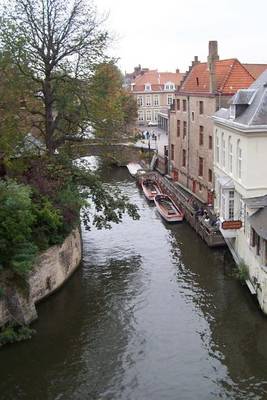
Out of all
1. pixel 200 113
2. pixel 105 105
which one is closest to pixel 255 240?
pixel 105 105

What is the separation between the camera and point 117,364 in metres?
17.7

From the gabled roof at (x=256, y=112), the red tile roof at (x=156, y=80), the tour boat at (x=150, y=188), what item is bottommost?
the tour boat at (x=150, y=188)

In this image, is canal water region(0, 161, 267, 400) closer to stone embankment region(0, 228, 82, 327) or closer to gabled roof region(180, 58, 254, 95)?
stone embankment region(0, 228, 82, 327)

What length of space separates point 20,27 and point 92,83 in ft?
15.4

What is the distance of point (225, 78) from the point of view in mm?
37312

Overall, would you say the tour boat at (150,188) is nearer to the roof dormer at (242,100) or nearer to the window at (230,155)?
the window at (230,155)

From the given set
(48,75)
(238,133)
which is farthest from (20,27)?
(238,133)

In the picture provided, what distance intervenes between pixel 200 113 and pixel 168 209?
308 inches

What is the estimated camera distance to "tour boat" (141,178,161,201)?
44.1m

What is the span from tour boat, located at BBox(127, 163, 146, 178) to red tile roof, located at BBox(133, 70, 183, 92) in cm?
3328

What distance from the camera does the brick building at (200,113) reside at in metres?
36.9

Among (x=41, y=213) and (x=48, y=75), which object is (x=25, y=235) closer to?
(x=41, y=213)

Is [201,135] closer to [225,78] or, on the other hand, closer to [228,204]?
[225,78]

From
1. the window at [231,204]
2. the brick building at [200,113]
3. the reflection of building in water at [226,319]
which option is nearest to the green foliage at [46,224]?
Answer: the reflection of building in water at [226,319]
